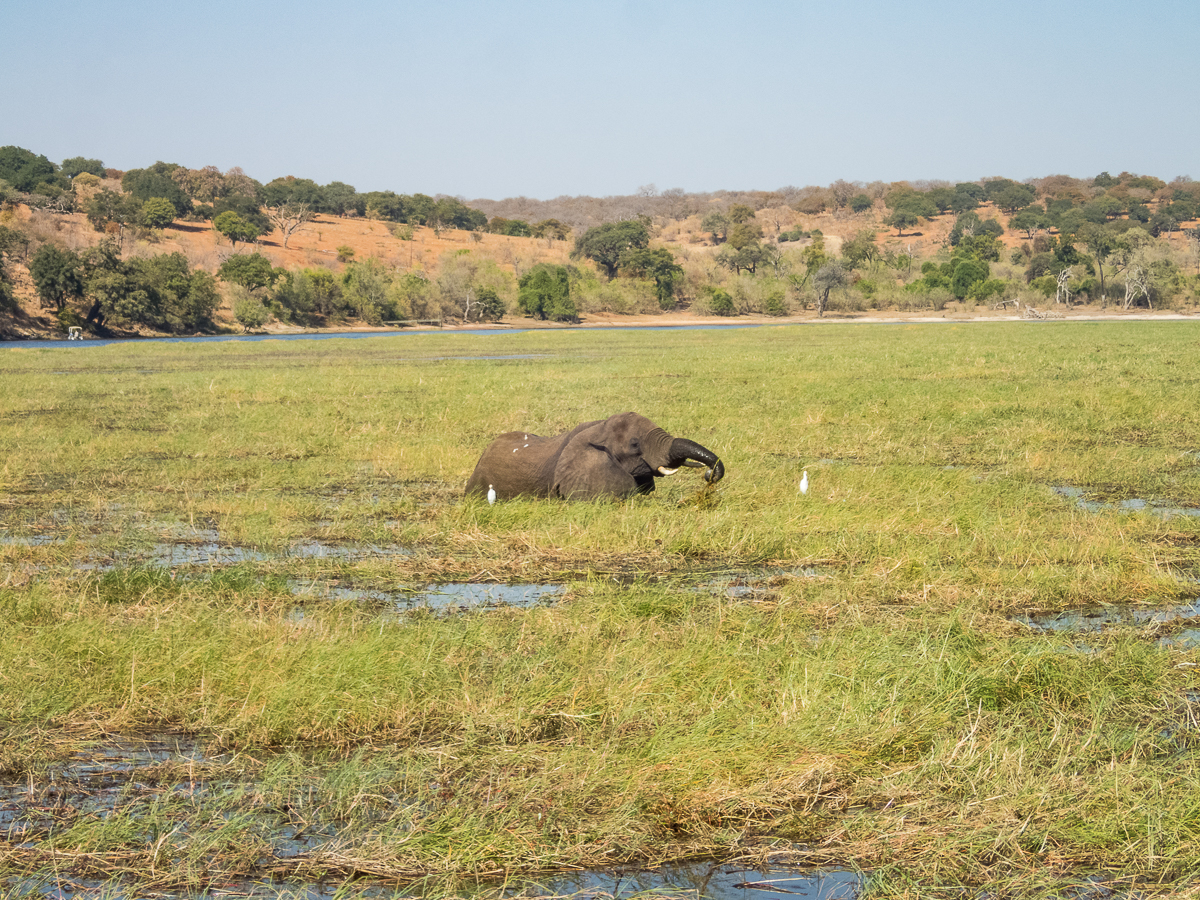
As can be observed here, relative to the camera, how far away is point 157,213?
118 metres

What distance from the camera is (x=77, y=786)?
514 cm

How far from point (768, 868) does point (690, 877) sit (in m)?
0.34

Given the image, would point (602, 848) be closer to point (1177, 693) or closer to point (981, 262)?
point (1177, 693)

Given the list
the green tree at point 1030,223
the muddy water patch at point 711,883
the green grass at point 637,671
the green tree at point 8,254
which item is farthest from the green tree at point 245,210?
the muddy water patch at point 711,883

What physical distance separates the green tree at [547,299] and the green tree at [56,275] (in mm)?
40072

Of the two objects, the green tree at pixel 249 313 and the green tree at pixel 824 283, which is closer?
the green tree at pixel 249 313

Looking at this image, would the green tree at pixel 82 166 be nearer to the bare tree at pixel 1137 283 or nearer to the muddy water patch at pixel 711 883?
the bare tree at pixel 1137 283

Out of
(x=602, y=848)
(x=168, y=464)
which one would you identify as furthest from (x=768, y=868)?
(x=168, y=464)

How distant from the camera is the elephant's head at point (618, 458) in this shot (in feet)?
38.4

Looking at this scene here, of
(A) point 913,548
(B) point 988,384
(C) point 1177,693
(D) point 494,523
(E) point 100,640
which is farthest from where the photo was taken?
(B) point 988,384

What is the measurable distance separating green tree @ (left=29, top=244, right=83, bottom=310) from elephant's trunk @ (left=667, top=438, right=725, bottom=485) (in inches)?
2966

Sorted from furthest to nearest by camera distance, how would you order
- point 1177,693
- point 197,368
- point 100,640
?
point 197,368
point 100,640
point 1177,693

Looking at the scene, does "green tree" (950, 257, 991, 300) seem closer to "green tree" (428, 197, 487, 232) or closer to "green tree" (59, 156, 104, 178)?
"green tree" (428, 197, 487, 232)

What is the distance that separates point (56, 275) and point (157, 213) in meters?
46.2
